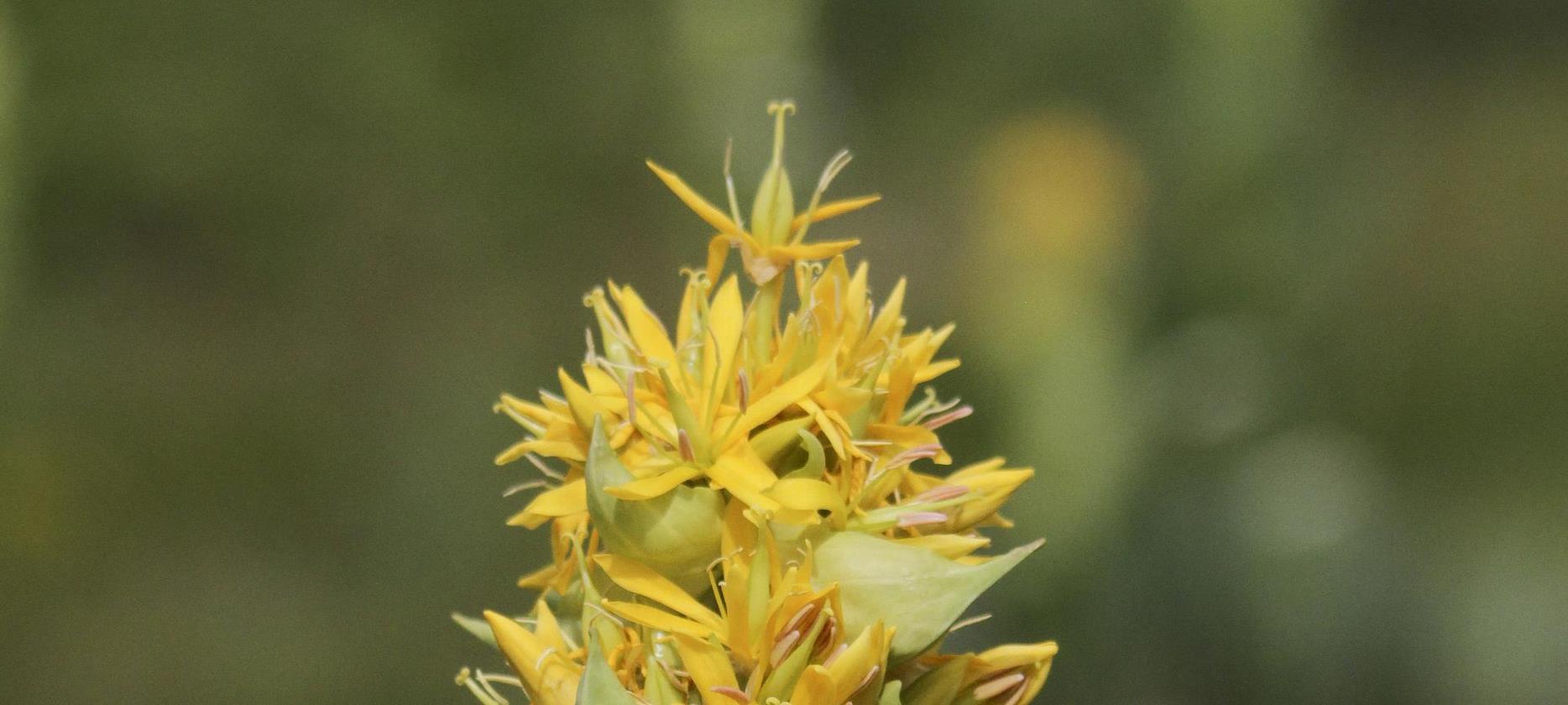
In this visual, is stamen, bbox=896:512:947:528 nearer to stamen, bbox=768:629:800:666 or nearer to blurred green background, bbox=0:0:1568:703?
stamen, bbox=768:629:800:666

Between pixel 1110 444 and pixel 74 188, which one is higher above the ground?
pixel 74 188

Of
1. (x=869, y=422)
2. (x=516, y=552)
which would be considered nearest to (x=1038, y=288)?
(x=516, y=552)

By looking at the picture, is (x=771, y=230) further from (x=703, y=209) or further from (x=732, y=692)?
(x=732, y=692)

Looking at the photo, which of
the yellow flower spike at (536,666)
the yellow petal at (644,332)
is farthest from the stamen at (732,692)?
the yellow petal at (644,332)

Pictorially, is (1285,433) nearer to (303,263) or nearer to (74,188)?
(303,263)

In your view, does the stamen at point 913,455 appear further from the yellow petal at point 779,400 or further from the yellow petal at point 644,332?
the yellow petal at point 644,332

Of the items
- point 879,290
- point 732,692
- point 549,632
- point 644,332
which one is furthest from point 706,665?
point 879,290
